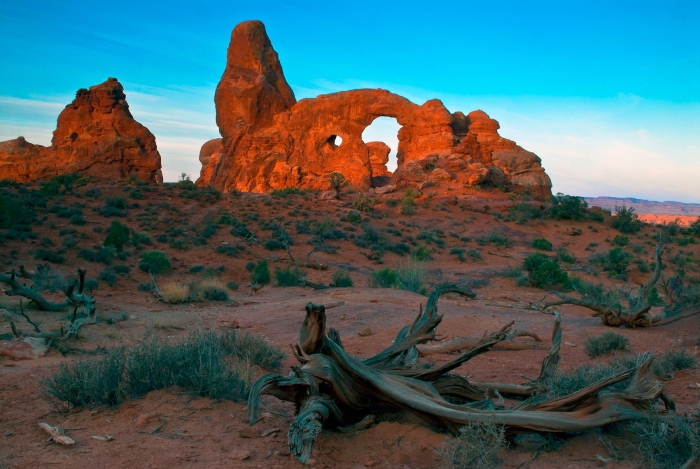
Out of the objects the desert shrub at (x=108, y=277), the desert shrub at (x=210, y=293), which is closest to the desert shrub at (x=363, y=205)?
the desert shrub at (x=108, y=277)

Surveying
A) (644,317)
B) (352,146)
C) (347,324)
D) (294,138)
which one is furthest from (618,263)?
(294,138)

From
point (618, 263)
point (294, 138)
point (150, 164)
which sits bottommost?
point (618, 263)

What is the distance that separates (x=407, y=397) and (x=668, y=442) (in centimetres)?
149

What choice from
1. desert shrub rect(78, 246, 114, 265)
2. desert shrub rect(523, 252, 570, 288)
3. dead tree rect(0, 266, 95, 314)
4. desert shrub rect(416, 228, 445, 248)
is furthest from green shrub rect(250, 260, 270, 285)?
desert shrub rect(416, 228, 445, 248)

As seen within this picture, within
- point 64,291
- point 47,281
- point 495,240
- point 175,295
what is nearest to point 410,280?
point 175,295

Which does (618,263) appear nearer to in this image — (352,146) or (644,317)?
(644,317)

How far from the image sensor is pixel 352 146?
3959cm

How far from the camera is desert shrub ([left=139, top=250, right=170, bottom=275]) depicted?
14.1 m

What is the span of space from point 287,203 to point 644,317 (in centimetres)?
2361

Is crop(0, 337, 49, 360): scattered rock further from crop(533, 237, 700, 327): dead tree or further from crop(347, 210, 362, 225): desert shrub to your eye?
crop(347, 210, 362, 225): desert shrub

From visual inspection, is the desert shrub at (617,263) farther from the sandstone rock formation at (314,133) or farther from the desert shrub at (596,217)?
the sandstone rock formation at (314,133)

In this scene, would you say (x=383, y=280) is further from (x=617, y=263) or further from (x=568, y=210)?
(x=568, y=210)

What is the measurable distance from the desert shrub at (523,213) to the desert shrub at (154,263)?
19.8m

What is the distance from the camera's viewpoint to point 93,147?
34625mm
